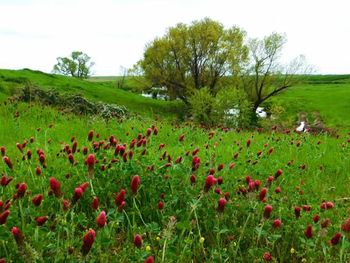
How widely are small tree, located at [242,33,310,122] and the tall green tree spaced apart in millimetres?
1609

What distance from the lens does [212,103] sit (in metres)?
35.9

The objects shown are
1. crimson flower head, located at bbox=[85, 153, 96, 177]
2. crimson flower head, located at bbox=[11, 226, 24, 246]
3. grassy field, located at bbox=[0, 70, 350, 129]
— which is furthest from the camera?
grassy field, located at bbox=[0, 70, 350, 129]

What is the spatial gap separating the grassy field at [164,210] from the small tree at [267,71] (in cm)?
4102

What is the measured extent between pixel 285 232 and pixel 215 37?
4267cm

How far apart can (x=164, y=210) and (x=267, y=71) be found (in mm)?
45083

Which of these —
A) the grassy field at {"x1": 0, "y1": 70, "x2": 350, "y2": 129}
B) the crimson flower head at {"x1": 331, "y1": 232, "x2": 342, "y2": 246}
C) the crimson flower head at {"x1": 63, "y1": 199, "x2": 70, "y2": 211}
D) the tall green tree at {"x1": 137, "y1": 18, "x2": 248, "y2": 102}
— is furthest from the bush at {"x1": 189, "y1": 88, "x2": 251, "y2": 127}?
the crimson flower head at {"x1": 63, "y1": 199, "x2": 70, "y2": 211}

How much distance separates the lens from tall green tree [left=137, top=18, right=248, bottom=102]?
45.6 m

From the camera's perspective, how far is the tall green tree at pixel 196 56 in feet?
150

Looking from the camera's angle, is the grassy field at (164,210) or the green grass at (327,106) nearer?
the grassy field at (164,210)

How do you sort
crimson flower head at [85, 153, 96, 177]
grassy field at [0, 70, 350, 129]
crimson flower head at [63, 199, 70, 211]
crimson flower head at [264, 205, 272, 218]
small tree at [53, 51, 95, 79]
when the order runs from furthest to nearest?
small tree at [53, 51, 95, 79] < grassy field at [0, 70, 350, 129] < crimson flower head at [85, 153, 96, 177] < crimson flower head at [264, 205, 272, 218] < crimson flower head at [63, 199, 70, 211]

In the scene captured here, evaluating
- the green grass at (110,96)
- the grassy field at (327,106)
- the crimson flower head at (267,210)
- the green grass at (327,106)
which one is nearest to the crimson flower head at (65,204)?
the crimson flower head at (267,210)

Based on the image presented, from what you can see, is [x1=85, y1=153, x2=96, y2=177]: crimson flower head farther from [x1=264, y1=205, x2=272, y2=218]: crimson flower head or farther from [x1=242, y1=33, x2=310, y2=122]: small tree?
[x1=242, y1=33, x2=310, y2=122]: small tree

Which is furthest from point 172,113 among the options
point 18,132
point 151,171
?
point 151,171

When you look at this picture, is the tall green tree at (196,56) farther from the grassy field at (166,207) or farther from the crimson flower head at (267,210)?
the crimson flower head at (267,210)
